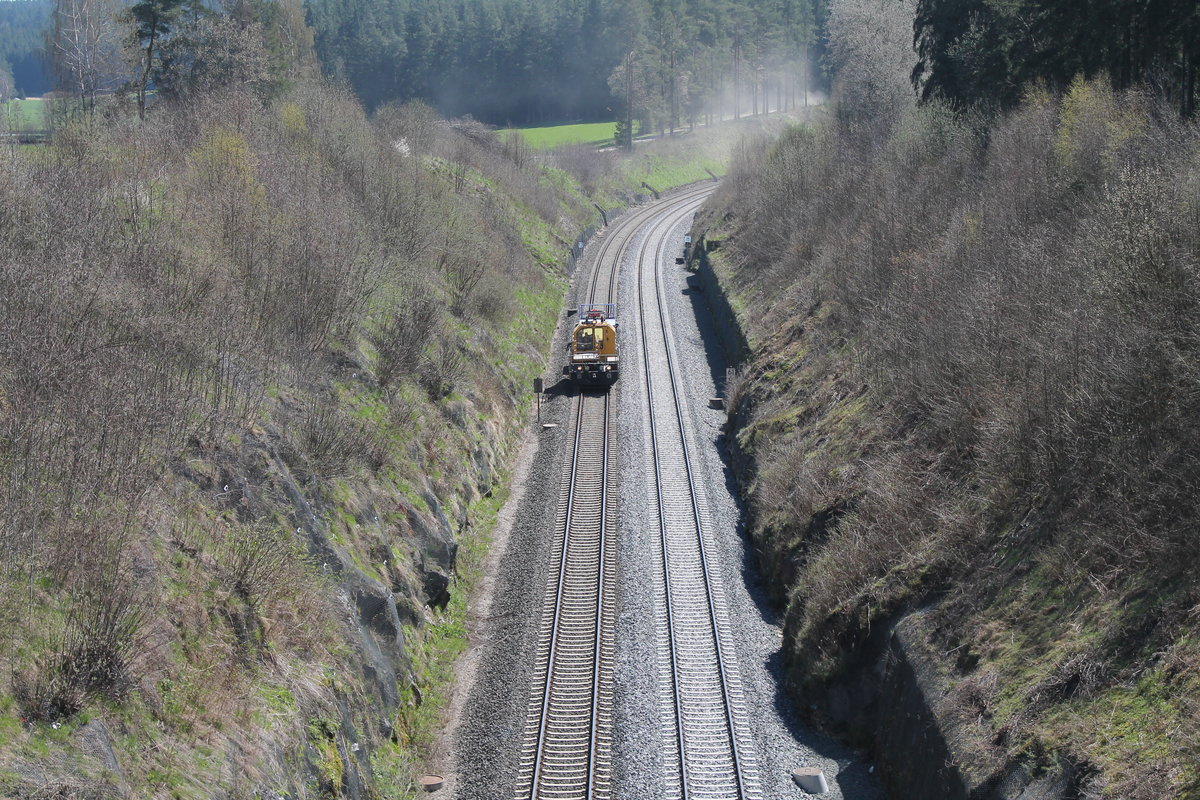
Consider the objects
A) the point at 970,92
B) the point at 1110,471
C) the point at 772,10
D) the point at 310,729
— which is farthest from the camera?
the point at 772,10

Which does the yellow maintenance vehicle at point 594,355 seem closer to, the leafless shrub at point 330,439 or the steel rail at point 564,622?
the steel rail at point 564,622

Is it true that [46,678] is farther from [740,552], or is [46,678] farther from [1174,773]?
[740,552]

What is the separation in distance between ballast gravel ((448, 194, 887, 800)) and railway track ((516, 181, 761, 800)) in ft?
0.73

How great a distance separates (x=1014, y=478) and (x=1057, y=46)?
717 inches

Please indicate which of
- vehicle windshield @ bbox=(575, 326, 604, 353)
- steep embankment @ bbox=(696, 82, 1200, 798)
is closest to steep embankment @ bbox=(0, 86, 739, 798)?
vehicle windshield @ bbox=(575, 326, 604, 353)

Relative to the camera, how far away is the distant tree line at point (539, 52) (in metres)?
108

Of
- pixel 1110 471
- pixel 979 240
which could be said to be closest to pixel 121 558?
pixel 1110 471

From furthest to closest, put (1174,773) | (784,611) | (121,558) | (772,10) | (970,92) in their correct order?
1. (772,10)
2. (970,92)
3. (784,611)
4. (121,558)
5. (1174,773)

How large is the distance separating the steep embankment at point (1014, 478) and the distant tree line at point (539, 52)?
279 feet

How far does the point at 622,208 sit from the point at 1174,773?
6341cm

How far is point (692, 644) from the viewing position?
1712 centimetres

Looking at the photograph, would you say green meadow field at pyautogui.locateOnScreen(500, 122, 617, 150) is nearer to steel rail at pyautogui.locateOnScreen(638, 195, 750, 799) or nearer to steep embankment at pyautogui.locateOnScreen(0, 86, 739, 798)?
steel rail at pyautogui.locateOnScreen(638, 195, 750, 799)

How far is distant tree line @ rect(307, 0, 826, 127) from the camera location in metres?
108

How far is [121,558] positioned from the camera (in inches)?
430
